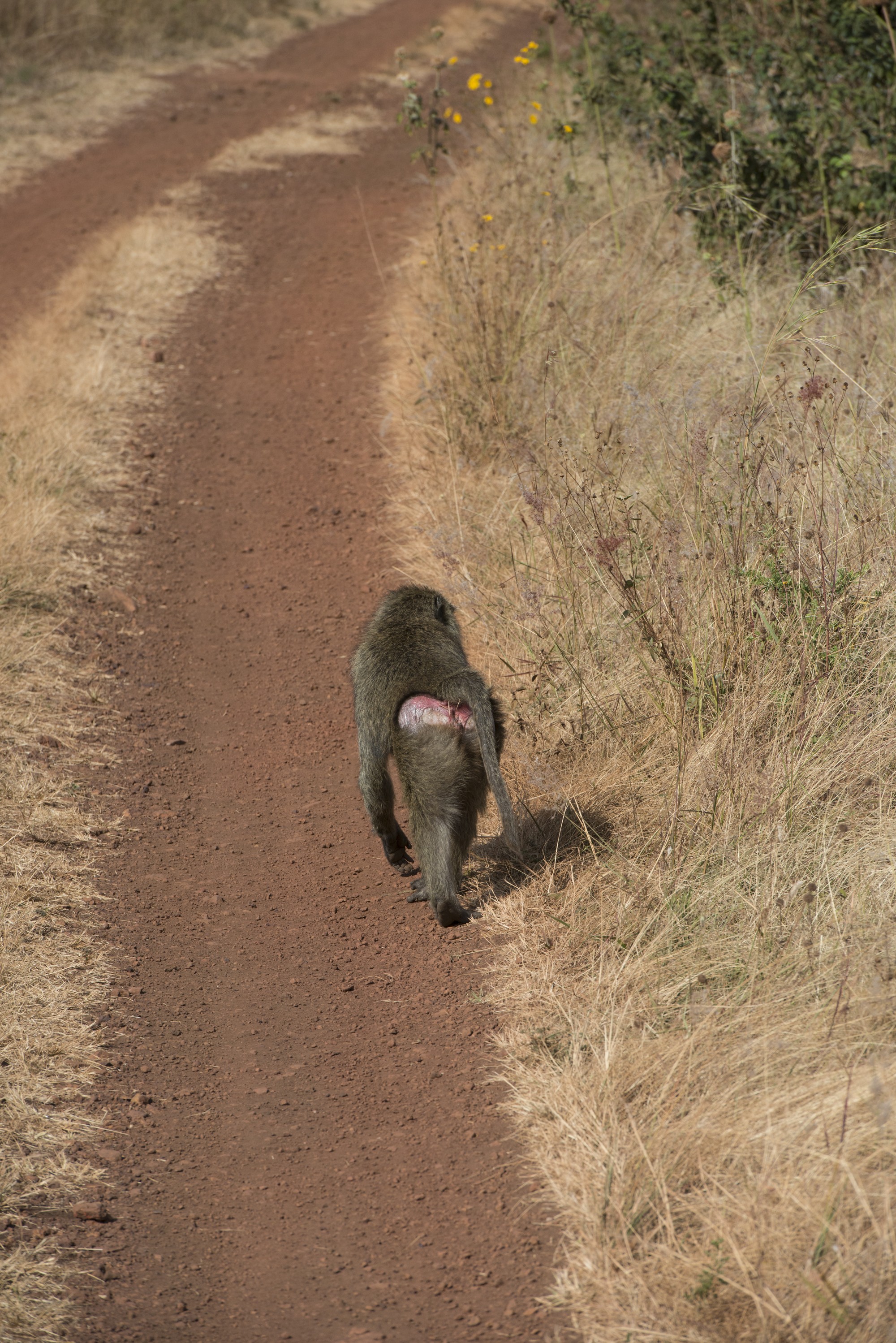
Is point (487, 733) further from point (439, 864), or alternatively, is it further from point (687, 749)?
point (687, 749)

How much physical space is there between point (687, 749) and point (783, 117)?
16.7 feet

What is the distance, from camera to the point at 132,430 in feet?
25.3

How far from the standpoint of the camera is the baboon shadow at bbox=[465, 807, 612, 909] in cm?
425

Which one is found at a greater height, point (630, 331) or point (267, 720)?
point (630, 331)

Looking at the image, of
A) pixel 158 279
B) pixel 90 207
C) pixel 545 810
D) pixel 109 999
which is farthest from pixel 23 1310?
pixel 90 207

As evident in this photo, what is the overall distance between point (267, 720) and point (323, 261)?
20.5 feet

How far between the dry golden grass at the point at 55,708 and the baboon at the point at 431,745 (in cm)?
108

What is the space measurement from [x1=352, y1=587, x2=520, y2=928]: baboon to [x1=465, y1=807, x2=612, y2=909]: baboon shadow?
19 centimetres

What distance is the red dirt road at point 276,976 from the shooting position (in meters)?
2.93

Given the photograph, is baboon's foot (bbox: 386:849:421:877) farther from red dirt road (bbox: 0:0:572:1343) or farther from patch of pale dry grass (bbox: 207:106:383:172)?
patch of pale dry grass (bbox: 207:106:383:172)

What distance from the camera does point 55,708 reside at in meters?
5.25

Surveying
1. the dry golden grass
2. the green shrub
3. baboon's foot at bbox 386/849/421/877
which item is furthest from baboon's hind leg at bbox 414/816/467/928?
the green shrub

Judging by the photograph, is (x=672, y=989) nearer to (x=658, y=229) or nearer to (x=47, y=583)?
(x=47, y=583)

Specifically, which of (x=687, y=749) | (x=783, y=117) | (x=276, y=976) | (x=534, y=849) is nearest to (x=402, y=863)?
(x=534, y=849)
